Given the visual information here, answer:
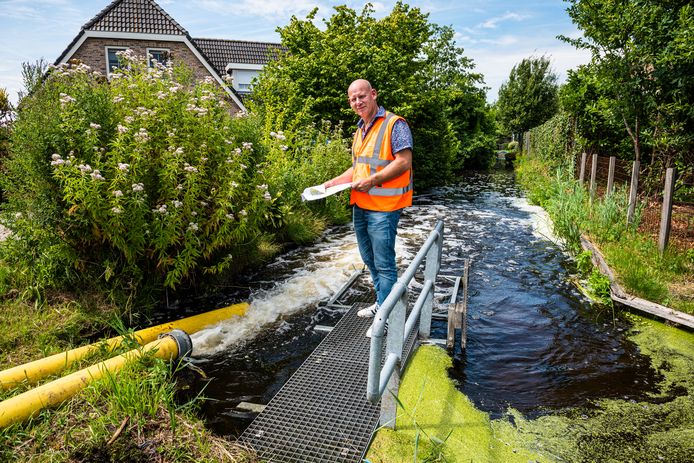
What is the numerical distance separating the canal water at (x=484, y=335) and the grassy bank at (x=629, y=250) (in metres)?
0.56

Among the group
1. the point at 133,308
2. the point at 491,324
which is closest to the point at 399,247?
the point at 491,324

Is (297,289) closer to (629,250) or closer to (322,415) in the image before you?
(322,415)

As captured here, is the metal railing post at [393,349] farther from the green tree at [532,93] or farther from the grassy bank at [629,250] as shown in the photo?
the green tree at [532,93]

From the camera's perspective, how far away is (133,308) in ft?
17.5

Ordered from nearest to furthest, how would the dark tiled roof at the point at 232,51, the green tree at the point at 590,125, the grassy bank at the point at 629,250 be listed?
1. the grassy bank at the point at 629,250
2. the green tree at the point at 590,125
3. the dark tiled roof at the point at 232,51

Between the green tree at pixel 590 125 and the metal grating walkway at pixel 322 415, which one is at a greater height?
the green tree at pixel 590 125

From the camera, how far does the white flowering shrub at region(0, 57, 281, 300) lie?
4590 millimetres

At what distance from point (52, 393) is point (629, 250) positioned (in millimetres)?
7602

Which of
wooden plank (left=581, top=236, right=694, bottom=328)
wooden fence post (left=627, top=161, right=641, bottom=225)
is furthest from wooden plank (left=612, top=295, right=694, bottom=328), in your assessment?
wooden fence post (left=627, top=161, right=641, bottom=225)

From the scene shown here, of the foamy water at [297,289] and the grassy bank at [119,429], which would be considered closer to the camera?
the grassy bank at [119,429]

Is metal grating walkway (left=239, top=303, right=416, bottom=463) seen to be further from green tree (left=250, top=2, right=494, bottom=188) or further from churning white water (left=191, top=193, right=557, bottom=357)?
green tree (left=250, top=2, right=494, bottom=188)

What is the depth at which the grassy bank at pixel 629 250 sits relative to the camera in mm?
5914

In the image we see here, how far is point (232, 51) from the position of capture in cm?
2700

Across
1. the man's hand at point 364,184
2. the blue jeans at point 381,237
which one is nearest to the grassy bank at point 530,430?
the blue jeans at point 381,237
